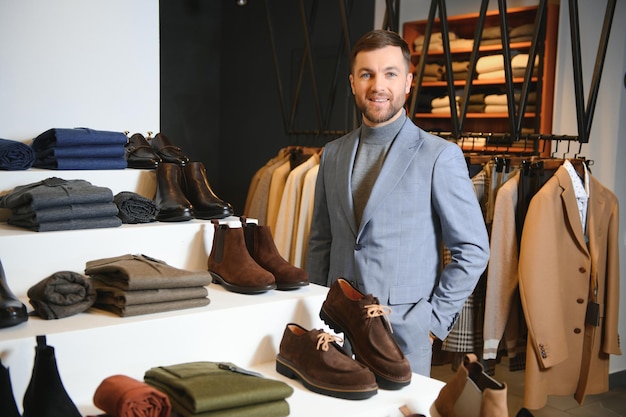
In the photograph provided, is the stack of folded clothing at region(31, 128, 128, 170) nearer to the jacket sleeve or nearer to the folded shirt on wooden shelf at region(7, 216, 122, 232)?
the folded shirt on wooden shelf at region(7, 216, 122, 232)

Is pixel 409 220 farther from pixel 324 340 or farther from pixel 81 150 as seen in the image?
pixel 81 150

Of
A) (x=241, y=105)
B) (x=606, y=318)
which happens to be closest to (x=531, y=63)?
(x=606, y=318)

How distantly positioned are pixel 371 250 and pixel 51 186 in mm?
1020

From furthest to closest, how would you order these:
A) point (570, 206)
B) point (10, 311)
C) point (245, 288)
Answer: point (570, 206) < point (245, 288) < point (10, 311)

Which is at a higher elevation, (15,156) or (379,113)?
(379,113)

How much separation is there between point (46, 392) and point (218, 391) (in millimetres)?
300

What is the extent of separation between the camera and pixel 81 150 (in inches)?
90.0

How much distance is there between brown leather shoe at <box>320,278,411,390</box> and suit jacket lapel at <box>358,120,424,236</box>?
2.50ft

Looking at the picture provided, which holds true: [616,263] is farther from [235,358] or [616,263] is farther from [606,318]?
[235,358]

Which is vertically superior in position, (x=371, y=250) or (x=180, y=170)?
(x=180, y=170)

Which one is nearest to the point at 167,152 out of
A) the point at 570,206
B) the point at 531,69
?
the point at 570,206

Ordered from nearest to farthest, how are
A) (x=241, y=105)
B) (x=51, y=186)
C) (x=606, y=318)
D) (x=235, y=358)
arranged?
(x=235, y=358) < (x=51, y=186) < (x=606, y=318) < (x=241, y=105)

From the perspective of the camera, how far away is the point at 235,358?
1626 mm

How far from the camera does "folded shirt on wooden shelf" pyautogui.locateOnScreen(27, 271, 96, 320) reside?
1.48m
